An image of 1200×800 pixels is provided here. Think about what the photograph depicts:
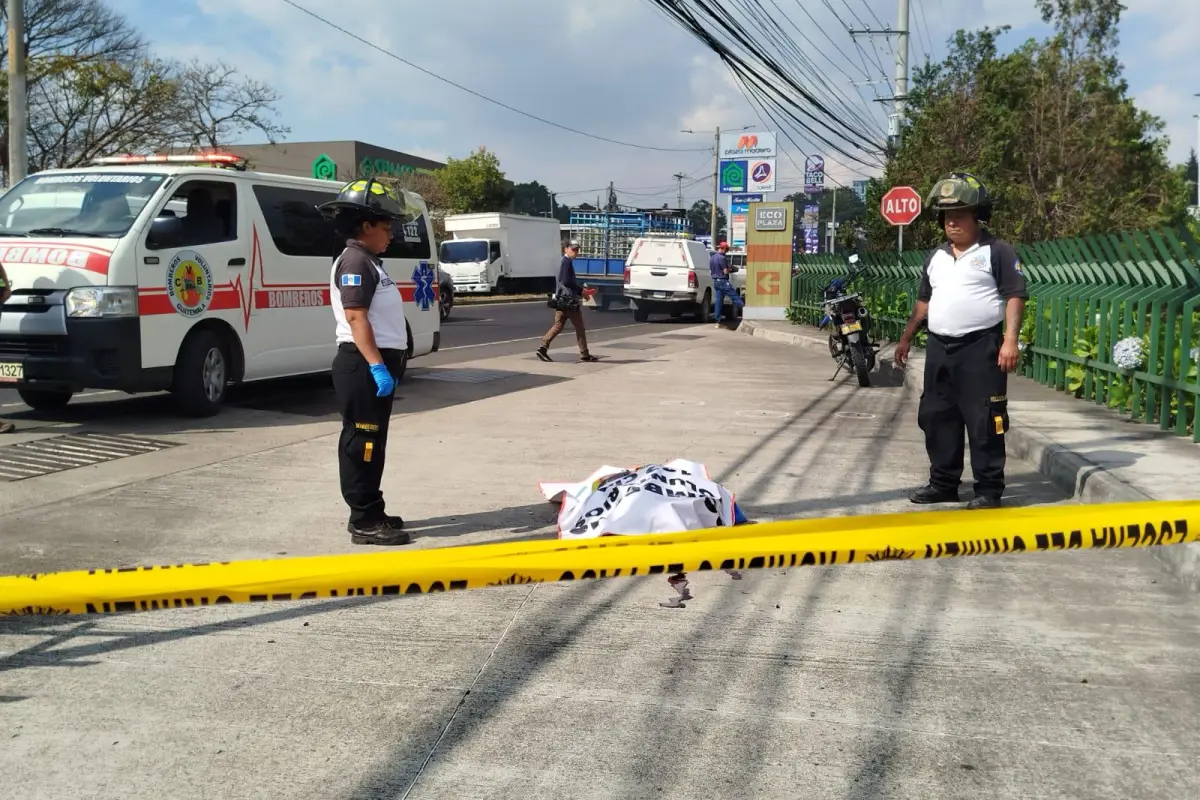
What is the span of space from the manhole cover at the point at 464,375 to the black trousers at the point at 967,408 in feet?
23.3

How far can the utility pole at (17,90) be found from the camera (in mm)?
15672

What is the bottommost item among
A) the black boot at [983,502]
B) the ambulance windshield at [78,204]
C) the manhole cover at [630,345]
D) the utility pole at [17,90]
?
the black boot at [983,502]

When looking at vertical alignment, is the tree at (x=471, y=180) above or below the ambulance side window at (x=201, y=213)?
above

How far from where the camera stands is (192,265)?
Answer: 909 cm

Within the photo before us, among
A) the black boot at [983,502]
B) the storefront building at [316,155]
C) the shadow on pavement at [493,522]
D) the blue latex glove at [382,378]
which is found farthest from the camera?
the storefront building at [316,155]

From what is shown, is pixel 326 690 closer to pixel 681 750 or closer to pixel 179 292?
pixel 681 750

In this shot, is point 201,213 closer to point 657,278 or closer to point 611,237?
point 657,278

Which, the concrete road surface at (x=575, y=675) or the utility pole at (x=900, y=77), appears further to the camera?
the utility pole at (x=900, y=77)

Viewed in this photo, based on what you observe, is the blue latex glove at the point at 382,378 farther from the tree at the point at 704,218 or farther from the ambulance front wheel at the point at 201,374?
A: the tree at the point at 704,218

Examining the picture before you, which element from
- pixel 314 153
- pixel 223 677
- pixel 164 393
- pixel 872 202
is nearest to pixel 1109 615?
pixel 223 677

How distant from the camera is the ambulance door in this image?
8.66 metres

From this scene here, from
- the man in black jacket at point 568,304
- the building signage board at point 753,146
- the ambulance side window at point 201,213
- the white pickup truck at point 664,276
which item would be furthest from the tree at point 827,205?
the ambulance side window at point 201,213

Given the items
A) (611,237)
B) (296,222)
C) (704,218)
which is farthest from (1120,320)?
(704,218)

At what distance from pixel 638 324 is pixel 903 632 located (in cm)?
2251
